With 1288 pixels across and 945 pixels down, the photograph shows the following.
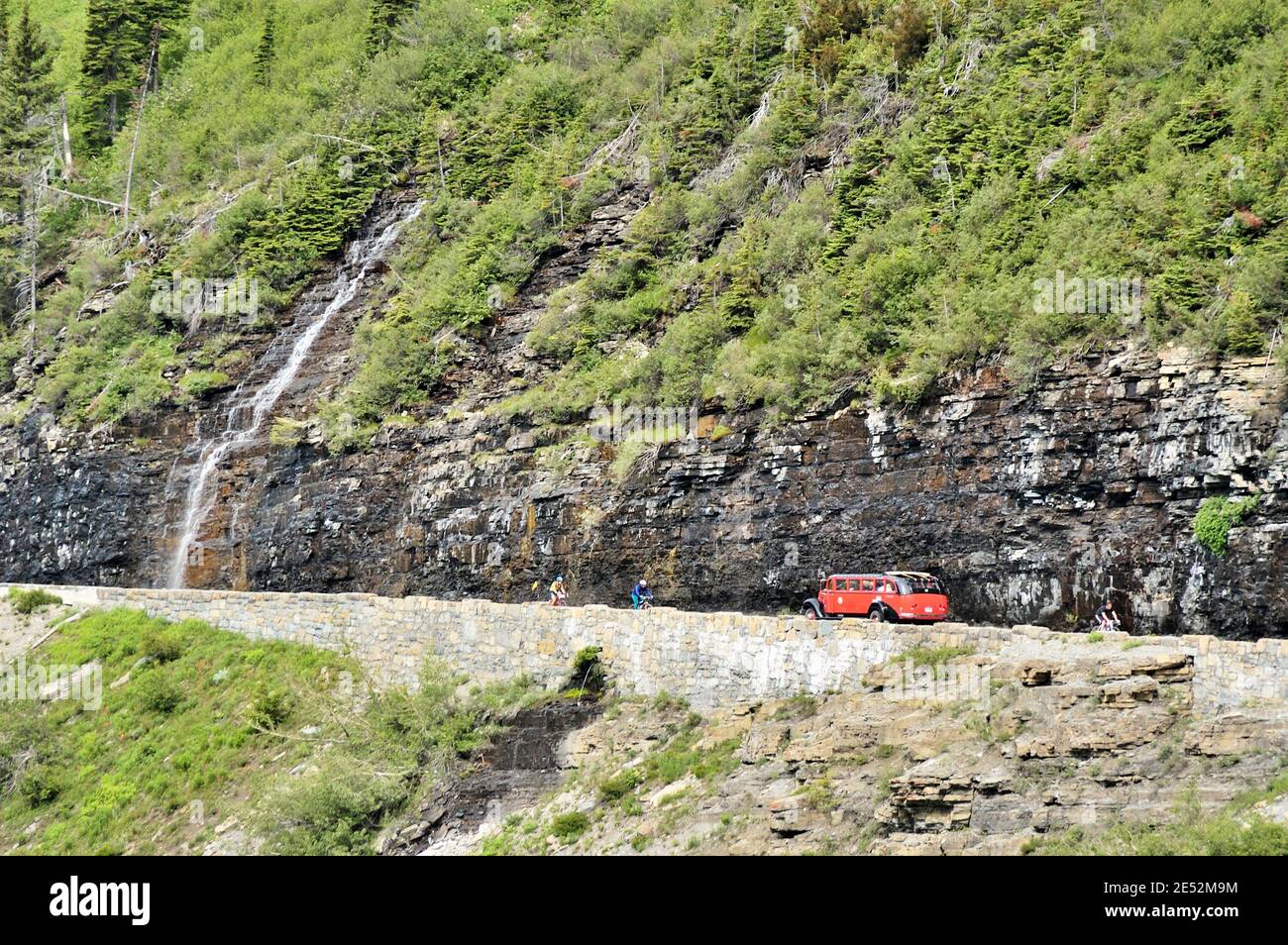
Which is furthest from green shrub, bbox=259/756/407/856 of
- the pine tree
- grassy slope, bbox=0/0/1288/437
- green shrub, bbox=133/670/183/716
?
the pine tree

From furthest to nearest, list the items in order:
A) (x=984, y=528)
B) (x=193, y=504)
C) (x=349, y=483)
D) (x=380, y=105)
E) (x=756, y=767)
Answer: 1. (x=380, y=105)
2. (x=193, y=504)
3. (x=349, y=483)
4. (x=984, y=528)
5. (x=756, y=767)

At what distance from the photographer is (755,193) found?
39969 millimetres

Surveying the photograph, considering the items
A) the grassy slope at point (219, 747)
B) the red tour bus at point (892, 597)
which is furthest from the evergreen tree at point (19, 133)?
the red tour bus at point (892, 597)

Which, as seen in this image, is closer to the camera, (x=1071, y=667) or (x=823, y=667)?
(x=1071, y=667)

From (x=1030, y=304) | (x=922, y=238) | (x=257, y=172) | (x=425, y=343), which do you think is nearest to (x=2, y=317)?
(x=257, y=172)

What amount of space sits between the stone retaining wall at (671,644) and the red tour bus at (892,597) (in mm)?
1669

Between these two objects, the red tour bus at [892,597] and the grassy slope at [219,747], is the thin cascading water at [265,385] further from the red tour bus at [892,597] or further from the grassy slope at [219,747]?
the red tour bus at [892,597]

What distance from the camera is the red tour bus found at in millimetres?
26891

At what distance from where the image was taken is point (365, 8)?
71.1 meters

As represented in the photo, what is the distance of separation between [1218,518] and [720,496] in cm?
1202

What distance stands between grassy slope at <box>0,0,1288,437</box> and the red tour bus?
4651 millimetres

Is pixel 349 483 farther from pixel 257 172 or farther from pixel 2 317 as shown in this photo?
pixel 2 317

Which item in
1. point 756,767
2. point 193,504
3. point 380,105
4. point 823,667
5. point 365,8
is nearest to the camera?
point 756,767

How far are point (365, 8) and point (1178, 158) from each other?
5241 cm
